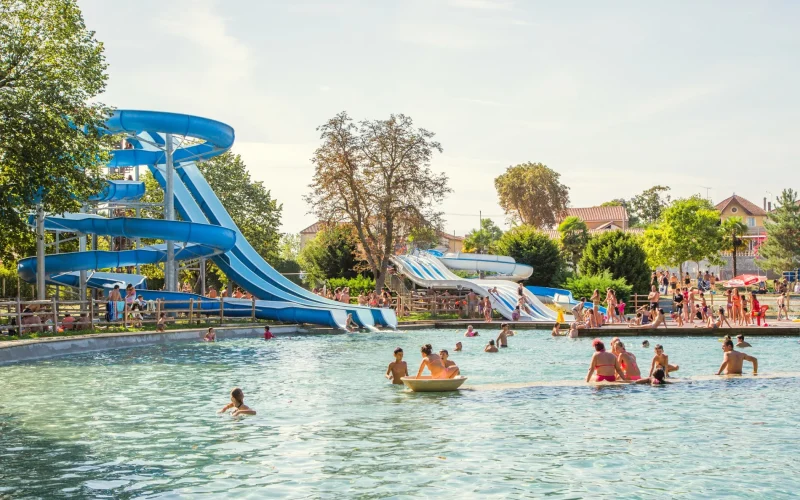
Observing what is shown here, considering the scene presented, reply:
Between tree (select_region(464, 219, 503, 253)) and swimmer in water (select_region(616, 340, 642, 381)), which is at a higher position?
tree (select_region(464, 219, 503, 253))

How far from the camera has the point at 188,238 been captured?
107 ft

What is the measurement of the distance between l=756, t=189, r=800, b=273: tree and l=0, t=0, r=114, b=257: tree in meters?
60.9

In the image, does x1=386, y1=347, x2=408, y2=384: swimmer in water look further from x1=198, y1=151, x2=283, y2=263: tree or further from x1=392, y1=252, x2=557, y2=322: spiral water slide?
x1=198, y1=151, x2=283, y2=263: tree

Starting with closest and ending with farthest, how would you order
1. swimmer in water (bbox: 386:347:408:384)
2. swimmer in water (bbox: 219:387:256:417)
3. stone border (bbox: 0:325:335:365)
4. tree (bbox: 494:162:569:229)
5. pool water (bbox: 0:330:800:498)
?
pool water (bbox: 0:330:800:498), swimmer in water (bbox: 219:387:256:417), swimmer in water (bbox: 386:347:408:384), stone border (bbox: 0:325:335:365), tree (bbox: 494:162:569:229)

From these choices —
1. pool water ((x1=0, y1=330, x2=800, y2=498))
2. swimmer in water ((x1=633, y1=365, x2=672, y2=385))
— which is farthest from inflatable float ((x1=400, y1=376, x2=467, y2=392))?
swimmer in water ((x1=633, y1=365, x2=672, y2=385))

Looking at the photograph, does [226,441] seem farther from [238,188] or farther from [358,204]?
[238,188]

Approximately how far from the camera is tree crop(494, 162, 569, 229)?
87.2m

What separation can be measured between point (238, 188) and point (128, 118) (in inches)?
790

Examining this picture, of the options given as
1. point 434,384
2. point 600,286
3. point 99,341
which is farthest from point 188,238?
point 600,286

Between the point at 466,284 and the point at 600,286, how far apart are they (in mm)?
6933

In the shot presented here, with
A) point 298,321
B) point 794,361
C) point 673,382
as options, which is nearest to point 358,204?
point 298,321

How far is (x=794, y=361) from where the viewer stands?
22.9 metres

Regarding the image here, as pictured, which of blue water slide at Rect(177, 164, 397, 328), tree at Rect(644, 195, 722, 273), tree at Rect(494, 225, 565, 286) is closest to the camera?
blue water slide at Rect(177, 164, 397, 328)

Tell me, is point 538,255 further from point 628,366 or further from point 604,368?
point 604,368
